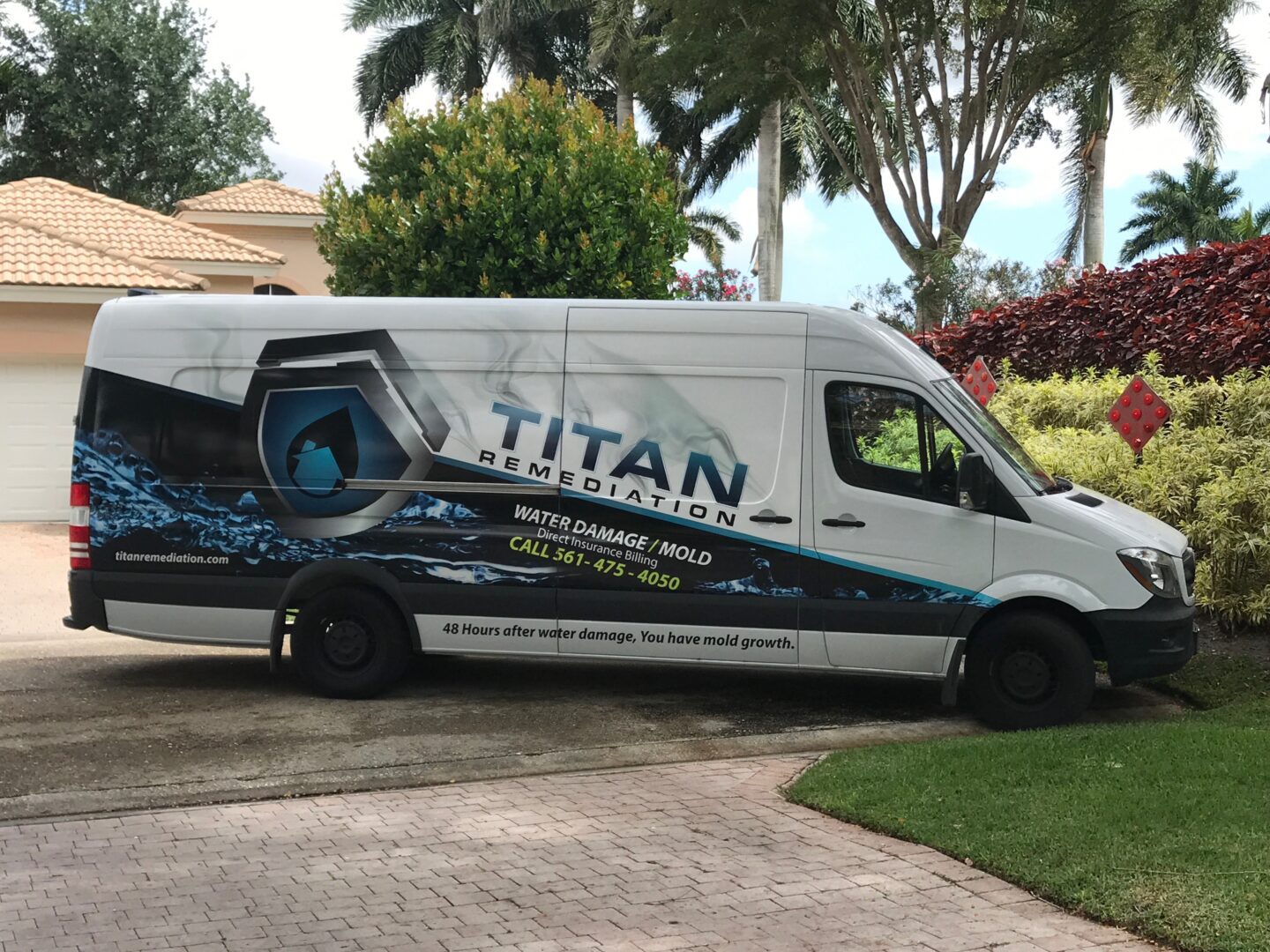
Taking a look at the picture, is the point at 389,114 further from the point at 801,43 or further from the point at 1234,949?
the point at 1234,949

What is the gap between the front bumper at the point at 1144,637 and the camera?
792cm

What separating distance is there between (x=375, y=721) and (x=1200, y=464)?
686 centimetres

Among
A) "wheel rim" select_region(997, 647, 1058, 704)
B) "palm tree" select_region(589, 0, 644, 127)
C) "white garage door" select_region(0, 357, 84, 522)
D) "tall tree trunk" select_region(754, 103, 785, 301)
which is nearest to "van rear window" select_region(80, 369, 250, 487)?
"wheel rim" select_region(997, 647, 1058, 704)

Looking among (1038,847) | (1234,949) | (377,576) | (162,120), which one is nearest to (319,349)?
(377,576)

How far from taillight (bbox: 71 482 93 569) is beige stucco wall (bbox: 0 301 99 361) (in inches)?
475

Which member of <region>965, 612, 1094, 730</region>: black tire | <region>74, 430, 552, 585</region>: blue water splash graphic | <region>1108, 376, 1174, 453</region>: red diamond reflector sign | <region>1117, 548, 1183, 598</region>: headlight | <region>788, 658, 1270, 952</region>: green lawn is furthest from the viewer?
<region>1108, 376, 1174, 453</region>: red diamond reflector sign

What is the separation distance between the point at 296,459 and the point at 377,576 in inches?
36.3

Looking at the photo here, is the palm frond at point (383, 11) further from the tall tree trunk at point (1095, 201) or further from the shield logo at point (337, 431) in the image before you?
the shield logo at point (337, 431)

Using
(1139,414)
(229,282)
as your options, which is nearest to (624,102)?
(229,282)

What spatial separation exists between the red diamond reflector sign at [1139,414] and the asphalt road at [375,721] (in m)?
2.58

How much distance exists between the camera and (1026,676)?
8.16 meters

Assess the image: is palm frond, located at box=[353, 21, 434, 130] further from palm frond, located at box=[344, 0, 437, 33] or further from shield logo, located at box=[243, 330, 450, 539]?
shield logo, located at box=[243, 330, 450, 539]

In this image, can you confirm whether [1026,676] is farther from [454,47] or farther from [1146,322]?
[454,47]

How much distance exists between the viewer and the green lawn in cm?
505
